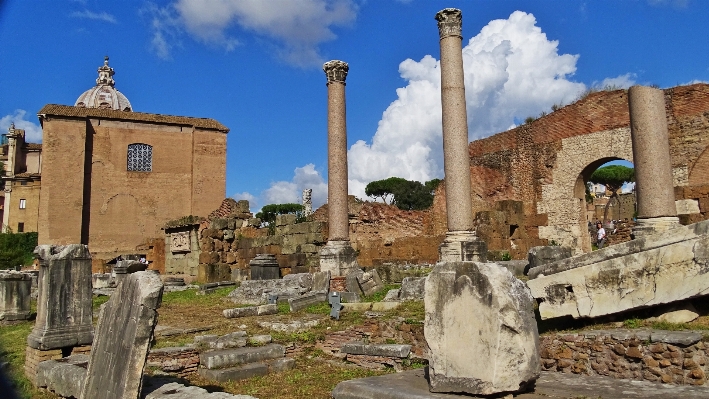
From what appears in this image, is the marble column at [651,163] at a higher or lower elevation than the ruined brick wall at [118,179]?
lower

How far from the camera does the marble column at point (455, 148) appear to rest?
1102 cm

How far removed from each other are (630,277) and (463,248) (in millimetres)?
4783

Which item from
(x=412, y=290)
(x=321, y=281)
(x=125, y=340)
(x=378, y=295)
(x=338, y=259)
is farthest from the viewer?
(x=338, y=259)

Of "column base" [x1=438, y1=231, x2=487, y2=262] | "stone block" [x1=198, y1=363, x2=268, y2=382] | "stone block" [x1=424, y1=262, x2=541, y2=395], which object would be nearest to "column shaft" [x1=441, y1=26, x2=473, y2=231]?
"column base" [x1=438, y1=231, x2=487, y2=262]

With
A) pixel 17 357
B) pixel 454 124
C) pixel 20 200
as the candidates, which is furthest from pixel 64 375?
pixel 20 200

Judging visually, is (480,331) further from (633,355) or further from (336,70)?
(336,70)

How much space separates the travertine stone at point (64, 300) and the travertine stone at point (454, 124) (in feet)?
22.9

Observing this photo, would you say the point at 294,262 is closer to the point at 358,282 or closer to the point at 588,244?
the point at 358,282

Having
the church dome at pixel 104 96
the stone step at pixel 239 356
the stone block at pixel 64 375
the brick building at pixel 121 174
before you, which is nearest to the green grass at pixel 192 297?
the stone step at pixel 239 356

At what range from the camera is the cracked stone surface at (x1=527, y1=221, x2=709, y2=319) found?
19.3 ft

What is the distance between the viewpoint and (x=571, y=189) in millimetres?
20141

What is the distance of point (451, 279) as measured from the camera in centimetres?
398

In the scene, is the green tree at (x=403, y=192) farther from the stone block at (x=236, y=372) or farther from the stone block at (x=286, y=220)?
the stone block at (x=236, y=372)

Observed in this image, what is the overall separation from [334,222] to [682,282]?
8433 mm
